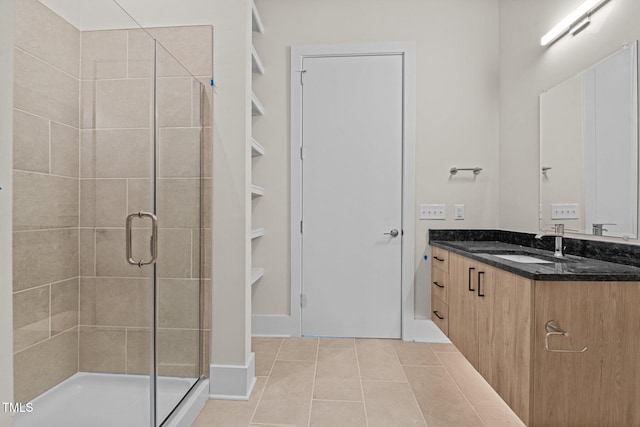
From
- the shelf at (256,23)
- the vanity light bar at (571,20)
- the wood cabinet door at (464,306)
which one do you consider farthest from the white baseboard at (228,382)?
the vanity light bar at (571,20)

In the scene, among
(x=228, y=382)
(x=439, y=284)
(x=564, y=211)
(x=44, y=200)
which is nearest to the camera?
(x=44, y=200)

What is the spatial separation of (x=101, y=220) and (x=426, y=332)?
2.44m

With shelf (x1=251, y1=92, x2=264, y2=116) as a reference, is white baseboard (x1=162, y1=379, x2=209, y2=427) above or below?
below

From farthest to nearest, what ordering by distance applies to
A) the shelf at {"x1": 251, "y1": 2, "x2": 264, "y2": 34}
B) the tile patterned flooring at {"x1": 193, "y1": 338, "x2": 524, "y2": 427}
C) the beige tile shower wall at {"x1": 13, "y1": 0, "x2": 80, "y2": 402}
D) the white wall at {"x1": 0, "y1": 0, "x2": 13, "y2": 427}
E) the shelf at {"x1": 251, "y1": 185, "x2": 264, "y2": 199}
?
the shelf at {"x1": 251, "y1": 2, "x2": 264, "y2": 34}
the shelf at {"x1": 251, "y1": 185, "x2": 264, "y2": 199}
the tile patterned flooring at {"x1": 193, "y1": 338, "x2": 524, "y2": 427}
the beige tile shower wall at {"x1": 13, "y1": 0, "x2": 80, "y2": 402}
the white wall at {"x1": 0, "y1": 0, "x2": 13, "y2": 427}

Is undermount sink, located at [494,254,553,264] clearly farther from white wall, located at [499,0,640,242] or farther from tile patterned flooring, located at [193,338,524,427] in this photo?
tile patterned flooring, located at [193,338,524,427]

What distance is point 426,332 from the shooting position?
108 inches

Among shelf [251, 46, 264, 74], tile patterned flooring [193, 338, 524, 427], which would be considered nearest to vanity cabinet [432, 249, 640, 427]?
tile patterned flooring [193, 338, 524, 427]

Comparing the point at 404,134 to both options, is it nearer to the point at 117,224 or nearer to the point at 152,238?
the point at 152,238

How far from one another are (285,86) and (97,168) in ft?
6.02

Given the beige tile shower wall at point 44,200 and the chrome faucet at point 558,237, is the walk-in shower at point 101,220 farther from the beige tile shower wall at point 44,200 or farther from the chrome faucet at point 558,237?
the chrome faucet at point 558,237

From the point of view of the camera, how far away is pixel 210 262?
1911 millimetres

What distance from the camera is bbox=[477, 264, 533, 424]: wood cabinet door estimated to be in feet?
4.44

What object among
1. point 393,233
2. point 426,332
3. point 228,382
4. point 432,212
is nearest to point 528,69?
point 432,212

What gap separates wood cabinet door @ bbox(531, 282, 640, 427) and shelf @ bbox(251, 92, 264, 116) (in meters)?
2.11
